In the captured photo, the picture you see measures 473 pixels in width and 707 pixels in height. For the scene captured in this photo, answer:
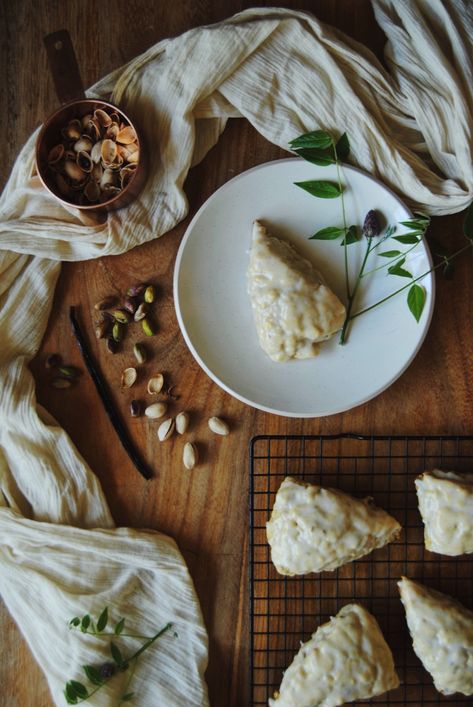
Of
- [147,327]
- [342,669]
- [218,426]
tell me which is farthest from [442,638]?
[147,327]

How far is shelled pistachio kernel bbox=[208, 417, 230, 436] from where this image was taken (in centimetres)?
183

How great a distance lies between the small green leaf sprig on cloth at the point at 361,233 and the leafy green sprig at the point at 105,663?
958 mm

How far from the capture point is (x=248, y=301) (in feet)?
5.80

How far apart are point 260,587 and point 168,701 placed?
14.9 inches

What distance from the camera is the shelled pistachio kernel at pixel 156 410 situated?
184cm

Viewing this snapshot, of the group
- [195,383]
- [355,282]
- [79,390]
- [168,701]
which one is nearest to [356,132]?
[355,282]

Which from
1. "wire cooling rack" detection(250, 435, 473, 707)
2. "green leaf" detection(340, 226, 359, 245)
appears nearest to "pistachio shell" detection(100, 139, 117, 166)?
"green leaf" detection(340, 226, 359, 245)

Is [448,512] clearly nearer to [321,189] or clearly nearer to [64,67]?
[321,189]

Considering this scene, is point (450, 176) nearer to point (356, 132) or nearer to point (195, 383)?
point (356, 132)

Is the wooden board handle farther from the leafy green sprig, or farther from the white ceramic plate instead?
the leafy green sprig

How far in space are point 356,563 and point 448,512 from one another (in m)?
0.31

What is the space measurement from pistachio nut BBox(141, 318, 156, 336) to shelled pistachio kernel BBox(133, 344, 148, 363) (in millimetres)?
42

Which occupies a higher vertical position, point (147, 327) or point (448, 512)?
point (147, 327)

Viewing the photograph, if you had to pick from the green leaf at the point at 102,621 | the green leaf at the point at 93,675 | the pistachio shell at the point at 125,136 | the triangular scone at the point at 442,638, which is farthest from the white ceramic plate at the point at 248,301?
the green leaf at the point at 93,675
